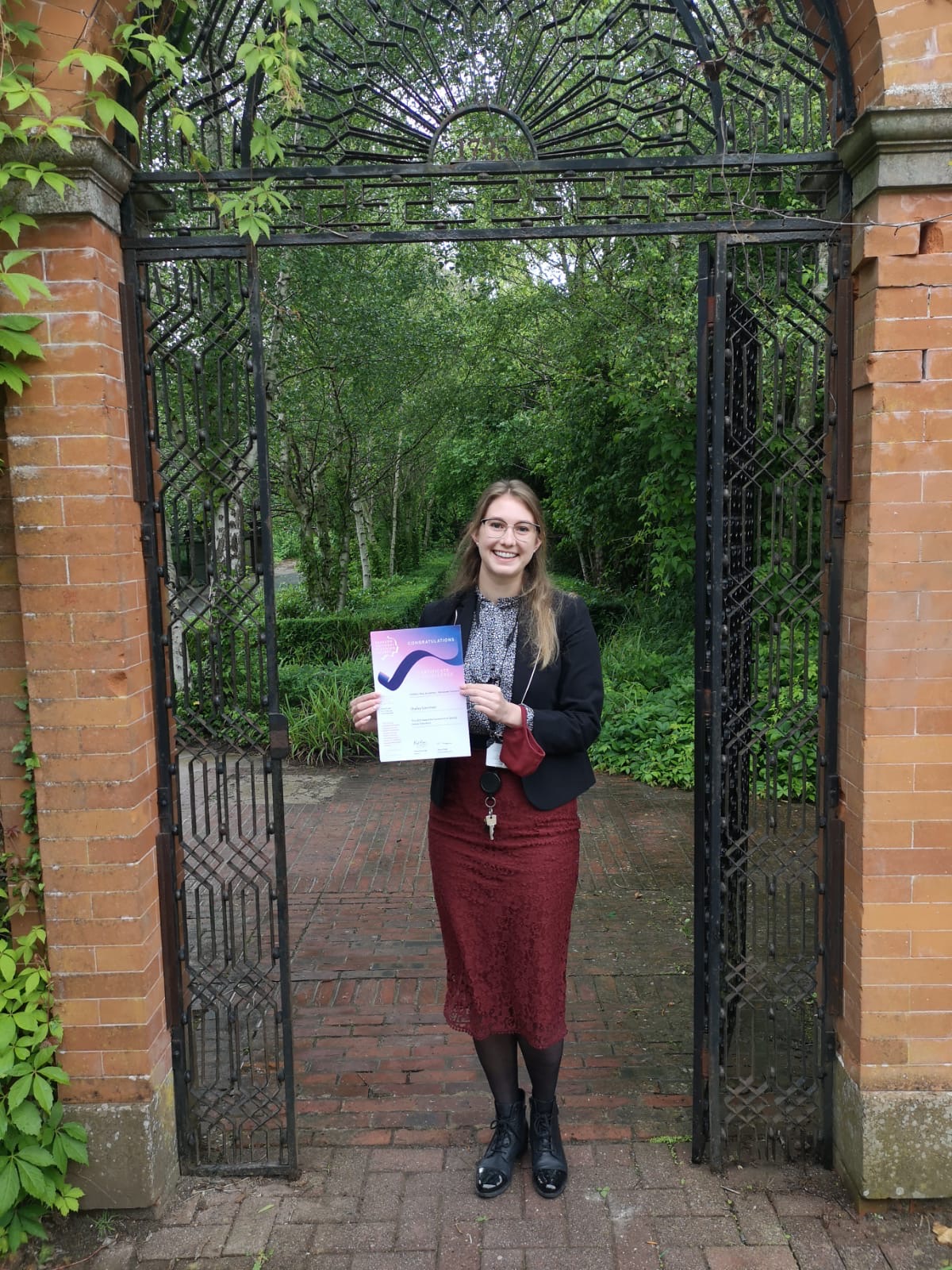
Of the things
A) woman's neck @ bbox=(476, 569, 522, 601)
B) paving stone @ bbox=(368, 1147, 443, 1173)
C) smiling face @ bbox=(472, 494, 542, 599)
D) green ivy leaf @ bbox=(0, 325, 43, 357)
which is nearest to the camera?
green ivy leaf @ bbox=(0, 325, 43, 357)

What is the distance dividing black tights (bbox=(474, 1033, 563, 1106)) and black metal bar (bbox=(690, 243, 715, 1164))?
20.0 inches

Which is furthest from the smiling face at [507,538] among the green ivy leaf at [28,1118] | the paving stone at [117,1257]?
the paving stone at [117,1257]

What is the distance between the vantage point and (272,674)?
2998 millimetres

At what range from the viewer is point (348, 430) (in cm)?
1343

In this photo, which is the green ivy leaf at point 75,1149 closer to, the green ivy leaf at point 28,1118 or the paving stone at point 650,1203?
the green ivy leaf at point 28,1118

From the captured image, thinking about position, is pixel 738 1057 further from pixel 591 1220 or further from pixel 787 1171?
pixel 591 1220

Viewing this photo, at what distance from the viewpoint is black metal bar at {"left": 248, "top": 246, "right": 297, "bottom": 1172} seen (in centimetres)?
289

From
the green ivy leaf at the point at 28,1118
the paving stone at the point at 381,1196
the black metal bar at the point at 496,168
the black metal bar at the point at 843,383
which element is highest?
the black metal bar at the point at 496,168

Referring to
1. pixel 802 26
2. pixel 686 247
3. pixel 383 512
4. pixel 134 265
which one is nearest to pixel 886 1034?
pixel 802 26

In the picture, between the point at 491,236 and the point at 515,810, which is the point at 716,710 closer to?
the point at 515,810

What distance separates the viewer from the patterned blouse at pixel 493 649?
2.91 m

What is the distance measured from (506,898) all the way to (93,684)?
1460 millimetres

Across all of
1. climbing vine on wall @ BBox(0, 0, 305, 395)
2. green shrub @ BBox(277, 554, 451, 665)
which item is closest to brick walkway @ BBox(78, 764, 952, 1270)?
climbing vine on wall @ BBox(0, 0, 305, 395)

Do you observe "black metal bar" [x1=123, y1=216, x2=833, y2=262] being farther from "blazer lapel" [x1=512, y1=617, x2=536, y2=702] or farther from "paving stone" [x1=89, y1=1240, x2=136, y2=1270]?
"paving stone" [x1=89, y1=1240, x2=136, y2=1270]
